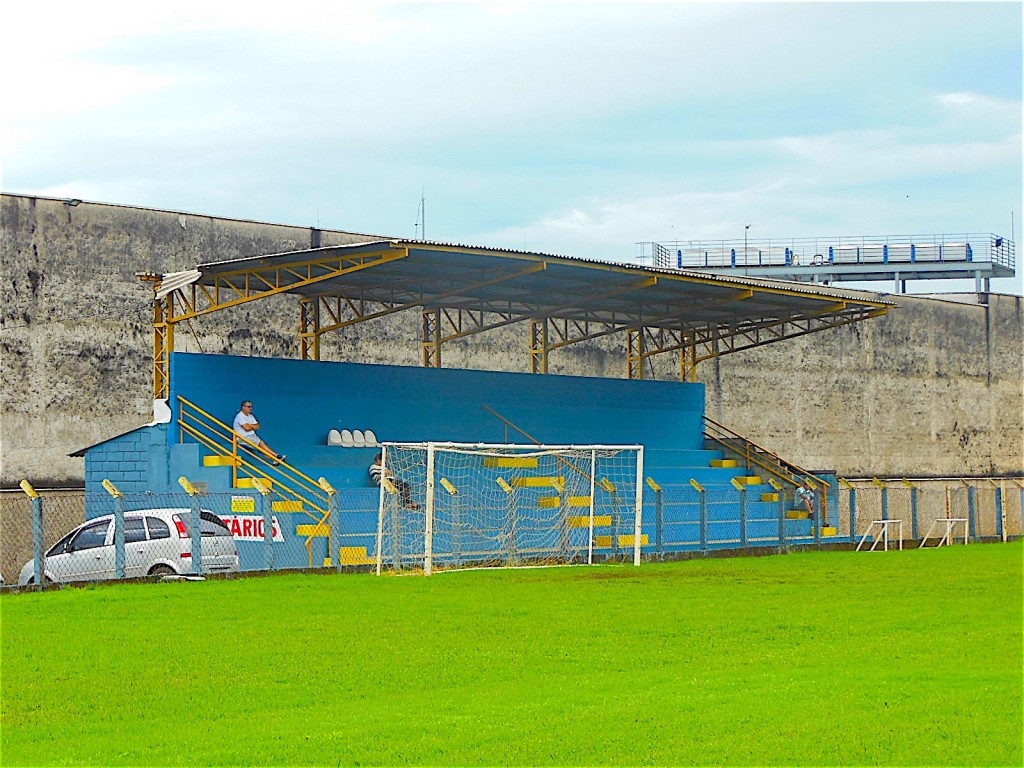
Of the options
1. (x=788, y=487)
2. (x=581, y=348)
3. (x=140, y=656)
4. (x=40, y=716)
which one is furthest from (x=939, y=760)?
(x=581, y=348)

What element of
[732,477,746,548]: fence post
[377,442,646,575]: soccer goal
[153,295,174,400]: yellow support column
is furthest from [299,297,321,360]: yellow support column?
[732,477,746,548]: fence post

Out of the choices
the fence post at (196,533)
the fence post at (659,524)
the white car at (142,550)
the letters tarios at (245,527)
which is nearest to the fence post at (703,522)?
the fence post at (659,524)

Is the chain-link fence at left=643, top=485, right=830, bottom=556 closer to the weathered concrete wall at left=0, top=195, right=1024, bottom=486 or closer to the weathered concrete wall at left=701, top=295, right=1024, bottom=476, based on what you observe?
the weathered concrete wall at left=0, top=195, right=1024, bottom=486

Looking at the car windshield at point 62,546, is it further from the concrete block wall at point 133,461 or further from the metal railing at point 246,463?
the concrete block wall at point 133,461

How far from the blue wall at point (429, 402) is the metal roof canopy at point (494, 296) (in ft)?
2.79

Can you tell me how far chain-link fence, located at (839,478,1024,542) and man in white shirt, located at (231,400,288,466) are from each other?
41.9 ft

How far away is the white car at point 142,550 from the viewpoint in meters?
20.5

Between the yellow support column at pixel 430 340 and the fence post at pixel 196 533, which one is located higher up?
the yellow support column at pixel 430 340

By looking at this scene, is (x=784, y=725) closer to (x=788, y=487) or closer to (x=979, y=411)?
(x=788, y=487)

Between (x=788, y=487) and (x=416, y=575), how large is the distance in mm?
14982

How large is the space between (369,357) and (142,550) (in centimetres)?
1278

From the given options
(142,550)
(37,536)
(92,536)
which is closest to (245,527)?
(142,550)

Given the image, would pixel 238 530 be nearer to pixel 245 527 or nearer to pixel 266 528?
pixel 245 527

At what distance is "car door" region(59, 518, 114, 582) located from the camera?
67.4 feet
